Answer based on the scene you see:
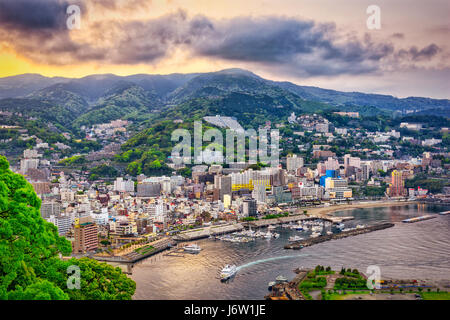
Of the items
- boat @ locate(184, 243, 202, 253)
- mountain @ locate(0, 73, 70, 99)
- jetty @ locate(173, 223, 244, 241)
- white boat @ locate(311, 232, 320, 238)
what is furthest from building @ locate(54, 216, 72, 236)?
mountain @ locate(0, 73, 70, 99)

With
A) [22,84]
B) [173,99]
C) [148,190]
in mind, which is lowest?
[148,190]

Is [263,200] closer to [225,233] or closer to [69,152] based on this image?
[225,233]

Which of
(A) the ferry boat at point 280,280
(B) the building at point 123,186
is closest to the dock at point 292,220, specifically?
(A) the ferry boat at point 280,280

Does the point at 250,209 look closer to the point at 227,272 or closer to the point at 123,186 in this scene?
the point at 123,186

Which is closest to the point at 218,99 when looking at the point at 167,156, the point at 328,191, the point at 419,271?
the point at 167,156

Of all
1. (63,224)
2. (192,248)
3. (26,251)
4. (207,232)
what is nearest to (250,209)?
(207,232)

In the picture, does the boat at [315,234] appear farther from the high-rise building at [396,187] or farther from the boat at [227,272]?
the high-rise building at [396,187]

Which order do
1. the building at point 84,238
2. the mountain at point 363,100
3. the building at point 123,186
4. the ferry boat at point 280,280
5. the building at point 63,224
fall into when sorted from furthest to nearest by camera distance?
the mountain at point 363,100 → the building at point 123,186 → the building at point 63,224 → the building at point 84,238 → the ferry boat at point 280,280

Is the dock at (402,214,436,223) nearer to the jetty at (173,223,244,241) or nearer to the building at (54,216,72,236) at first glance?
the jetty at (173,223,244,241)
